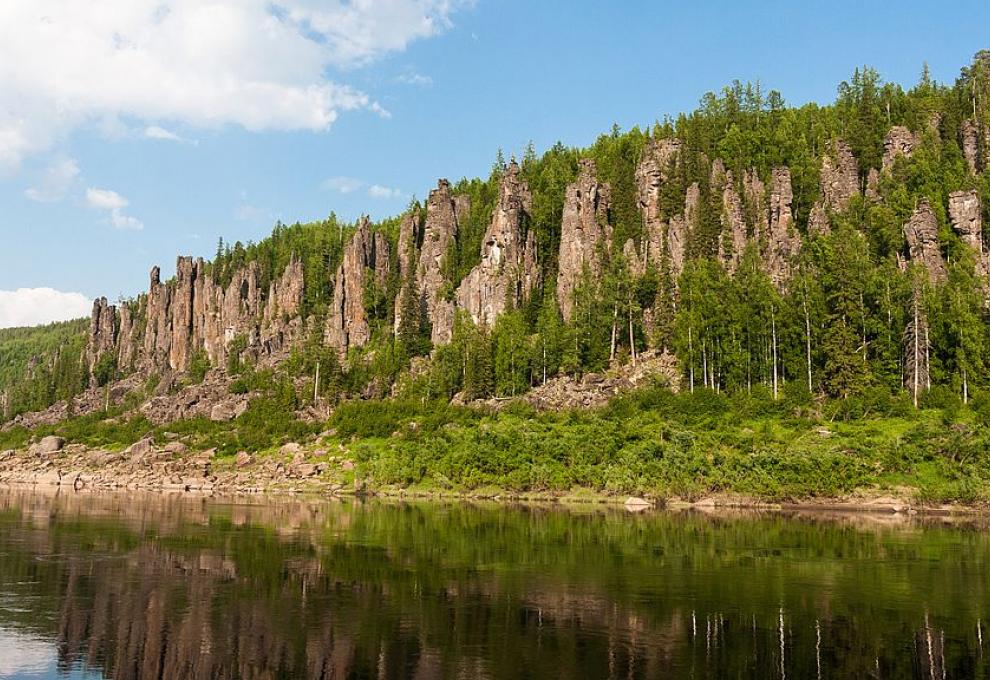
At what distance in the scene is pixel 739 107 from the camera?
16088 centimetres

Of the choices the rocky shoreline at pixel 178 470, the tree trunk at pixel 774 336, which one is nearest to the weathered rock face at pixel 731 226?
the tree trunk at pixel 774 336

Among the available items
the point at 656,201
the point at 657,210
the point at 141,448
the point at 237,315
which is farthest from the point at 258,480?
the point at 237,315

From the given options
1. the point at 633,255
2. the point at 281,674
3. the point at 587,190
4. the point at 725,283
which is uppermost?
the point at 587,190

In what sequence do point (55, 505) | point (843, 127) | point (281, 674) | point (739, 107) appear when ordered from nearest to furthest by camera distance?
1. point (281, 674)
2. point (55, 505)
3. point (843, 127)
4. point (739, 107)

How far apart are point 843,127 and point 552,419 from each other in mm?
83440

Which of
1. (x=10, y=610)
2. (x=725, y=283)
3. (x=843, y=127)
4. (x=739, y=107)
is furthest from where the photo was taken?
(x=739, y=107)

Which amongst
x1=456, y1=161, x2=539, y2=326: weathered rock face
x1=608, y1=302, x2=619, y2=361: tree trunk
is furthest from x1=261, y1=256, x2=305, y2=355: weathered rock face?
x1=608, y1=302, x2=619, y2=361: tree trunk

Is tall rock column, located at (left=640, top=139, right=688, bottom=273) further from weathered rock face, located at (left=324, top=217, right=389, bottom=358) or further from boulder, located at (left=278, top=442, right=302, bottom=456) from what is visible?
boulder, located at (left=278, top=442, right=302, bottom=456)

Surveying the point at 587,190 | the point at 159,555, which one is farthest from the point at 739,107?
the point at 159,555

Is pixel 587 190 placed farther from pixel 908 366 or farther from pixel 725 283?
pixel 908 366

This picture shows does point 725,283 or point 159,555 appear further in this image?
point 725,283

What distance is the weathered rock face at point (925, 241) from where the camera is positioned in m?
109

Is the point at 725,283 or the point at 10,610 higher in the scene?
the point at 725,283

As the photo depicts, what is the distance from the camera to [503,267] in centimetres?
14625
